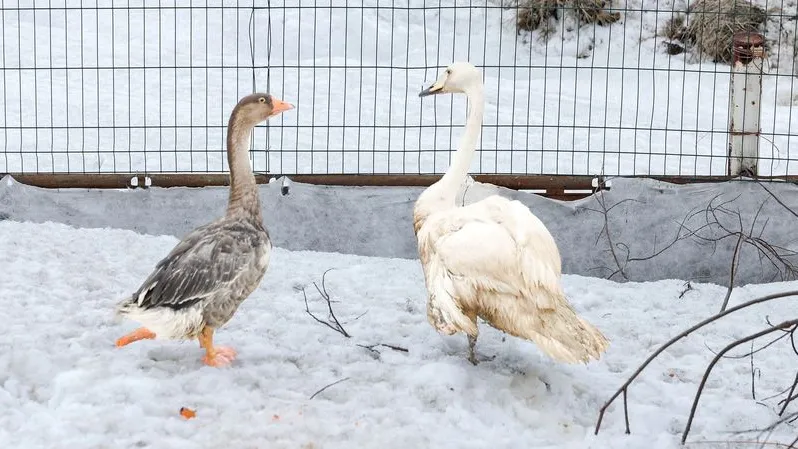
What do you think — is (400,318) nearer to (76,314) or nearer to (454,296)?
(454,296)

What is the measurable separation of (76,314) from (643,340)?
2.86 metres

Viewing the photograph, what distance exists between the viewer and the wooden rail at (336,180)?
23.6 feet

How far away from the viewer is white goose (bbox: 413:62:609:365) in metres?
4.22

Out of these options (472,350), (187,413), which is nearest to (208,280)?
(187,413)

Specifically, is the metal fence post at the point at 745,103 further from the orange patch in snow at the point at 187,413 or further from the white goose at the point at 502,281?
the orange patch in snow at the point at 187,413

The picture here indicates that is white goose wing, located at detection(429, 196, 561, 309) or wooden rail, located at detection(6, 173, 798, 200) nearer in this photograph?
white goose wing, located at detection(429, 196, 561, 309)

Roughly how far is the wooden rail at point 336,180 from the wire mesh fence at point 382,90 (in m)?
1.95

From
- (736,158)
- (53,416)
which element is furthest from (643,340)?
(53,416)

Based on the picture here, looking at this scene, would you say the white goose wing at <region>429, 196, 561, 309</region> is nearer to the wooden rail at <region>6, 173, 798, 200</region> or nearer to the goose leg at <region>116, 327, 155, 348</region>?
the goose leg at <region>116, 327, 155, 348</region>

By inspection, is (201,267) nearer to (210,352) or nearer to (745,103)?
(210,352)

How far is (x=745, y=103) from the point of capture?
7.18 m

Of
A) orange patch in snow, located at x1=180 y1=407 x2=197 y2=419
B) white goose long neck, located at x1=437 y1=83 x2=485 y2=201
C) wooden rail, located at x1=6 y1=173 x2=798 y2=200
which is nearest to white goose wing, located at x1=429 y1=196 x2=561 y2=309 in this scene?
white goose long neck, located at x1=437 y1=83 x2=485 y2=201

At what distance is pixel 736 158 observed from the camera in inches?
284

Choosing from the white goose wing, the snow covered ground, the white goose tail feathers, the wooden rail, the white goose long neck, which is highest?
the white goose long neck
